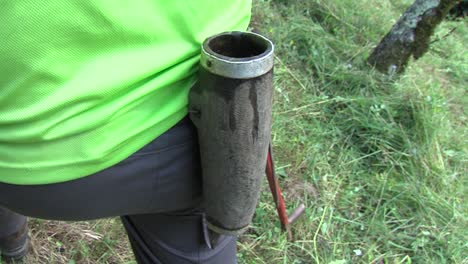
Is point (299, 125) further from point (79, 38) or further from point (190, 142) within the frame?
point (79, 38)

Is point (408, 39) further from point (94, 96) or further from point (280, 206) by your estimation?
point (94, 96)

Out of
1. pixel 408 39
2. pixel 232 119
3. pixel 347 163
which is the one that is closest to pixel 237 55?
pixel 232 119

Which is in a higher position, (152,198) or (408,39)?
(152,198)

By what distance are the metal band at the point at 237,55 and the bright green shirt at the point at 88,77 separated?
3 cm

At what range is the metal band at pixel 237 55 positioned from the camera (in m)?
0.68

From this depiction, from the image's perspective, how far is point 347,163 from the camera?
89.7 inches

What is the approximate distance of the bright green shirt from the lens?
0.61 metres

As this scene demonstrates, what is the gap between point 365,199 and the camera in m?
2.16

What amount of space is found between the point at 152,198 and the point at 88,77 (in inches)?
9.8

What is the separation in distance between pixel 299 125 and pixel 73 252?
123 cm

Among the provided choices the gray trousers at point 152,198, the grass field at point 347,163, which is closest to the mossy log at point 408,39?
the grass field at point 347,163

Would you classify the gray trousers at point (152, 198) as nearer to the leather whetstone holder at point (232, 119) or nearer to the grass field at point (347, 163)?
the leather whetstone holder at point (232, 119)

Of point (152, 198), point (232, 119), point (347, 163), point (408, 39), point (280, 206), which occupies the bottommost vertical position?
point (347, 163)

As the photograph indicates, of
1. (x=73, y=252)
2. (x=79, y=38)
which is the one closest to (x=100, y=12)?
(x=79, y=38)
